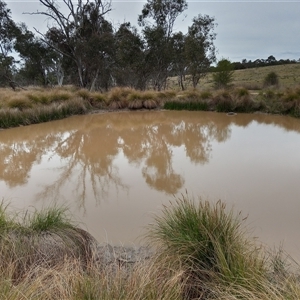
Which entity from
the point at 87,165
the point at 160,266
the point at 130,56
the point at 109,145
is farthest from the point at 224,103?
the point at 160,266

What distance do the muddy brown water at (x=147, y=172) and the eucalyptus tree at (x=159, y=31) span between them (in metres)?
9.31

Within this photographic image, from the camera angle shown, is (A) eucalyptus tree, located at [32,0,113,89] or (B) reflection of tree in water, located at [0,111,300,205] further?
(A) eucalyptus tree, located at [32,0,113,89]

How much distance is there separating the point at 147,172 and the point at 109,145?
1.90 m

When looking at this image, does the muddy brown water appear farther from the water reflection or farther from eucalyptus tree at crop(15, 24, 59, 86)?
eucalyptus tree at crop(15, 24, 59, 86)

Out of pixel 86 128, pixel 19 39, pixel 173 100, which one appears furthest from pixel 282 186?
pixel 19 39

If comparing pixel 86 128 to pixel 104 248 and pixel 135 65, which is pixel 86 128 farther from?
pixel 135 65

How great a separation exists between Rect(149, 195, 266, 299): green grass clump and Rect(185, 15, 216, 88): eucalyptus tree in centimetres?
1524

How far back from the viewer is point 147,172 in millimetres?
4012

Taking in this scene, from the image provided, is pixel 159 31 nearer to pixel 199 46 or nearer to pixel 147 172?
pixel 199 46

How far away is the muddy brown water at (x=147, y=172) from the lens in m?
2.61

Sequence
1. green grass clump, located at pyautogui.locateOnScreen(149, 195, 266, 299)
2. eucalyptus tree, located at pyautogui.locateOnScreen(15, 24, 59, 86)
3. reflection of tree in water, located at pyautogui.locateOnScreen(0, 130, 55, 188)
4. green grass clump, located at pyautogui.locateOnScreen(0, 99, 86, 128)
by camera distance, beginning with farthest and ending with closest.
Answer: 1. eucalyptus tree, located at pyautogui.locateOnScreen(15, 24, 59, 86)
2. green grass clump, located at pyautogui.locateOnScreen(0, 99, 86, 128)
3. reflection of tree in water, located at pyautogui.locateOnScreen(0, 130, 55, 188)
4. green grass clump, located at pyautogui.locateOnScreen(149, 195, 266, 299)

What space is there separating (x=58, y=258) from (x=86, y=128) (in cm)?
582

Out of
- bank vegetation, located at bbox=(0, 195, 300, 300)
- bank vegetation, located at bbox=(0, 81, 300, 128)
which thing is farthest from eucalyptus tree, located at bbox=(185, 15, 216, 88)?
bank vegetation, located at bbox=(0, 195, 300, 300)

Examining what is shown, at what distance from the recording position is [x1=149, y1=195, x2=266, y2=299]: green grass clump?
4.86 feet
